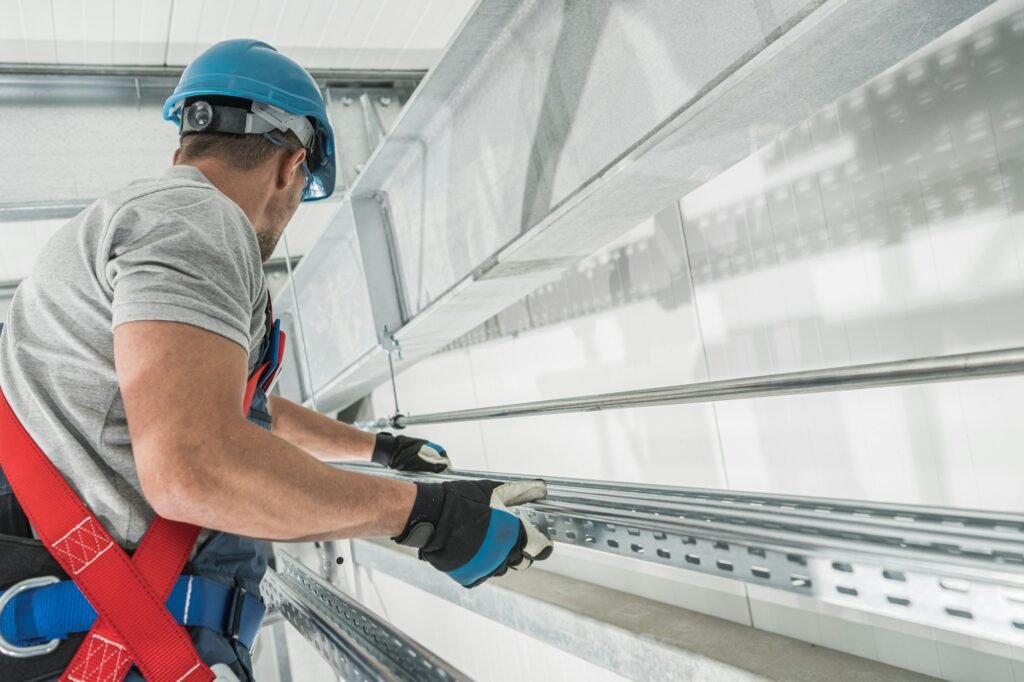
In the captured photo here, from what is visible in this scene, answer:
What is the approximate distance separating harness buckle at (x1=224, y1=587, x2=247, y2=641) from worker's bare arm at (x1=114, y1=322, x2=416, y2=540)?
0.27 m

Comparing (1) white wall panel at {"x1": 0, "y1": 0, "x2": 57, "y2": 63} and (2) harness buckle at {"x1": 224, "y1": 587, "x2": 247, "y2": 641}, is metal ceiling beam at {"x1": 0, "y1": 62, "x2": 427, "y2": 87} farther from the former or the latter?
(2) harness buckle at {"x1": 224, "y1": 587, "x2": 247, "y2": 641}

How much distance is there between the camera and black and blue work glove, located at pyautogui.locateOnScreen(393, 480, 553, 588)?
3.60 feet

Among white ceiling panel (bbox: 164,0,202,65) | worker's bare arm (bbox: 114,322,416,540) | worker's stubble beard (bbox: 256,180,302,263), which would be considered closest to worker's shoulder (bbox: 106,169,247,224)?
worker's bare arm (bbox: 114,322,416,540)

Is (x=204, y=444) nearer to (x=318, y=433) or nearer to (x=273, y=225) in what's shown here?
(x=273, y=225)

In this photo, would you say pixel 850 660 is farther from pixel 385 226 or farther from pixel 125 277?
pixel 385 226

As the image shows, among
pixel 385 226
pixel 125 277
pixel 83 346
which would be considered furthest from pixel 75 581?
pixel 385 226

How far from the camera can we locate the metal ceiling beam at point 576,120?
1.17 metres

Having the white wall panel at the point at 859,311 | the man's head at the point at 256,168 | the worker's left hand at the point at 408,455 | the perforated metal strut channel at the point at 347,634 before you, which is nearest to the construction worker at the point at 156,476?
the man's head at the point at 256,168

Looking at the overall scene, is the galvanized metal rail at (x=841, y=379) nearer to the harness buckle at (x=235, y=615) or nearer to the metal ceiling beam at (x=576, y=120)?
the metal ceiling beam at (x=576, y=120)

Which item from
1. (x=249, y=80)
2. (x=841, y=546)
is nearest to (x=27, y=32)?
(x=249, y=80)

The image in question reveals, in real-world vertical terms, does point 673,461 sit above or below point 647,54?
below

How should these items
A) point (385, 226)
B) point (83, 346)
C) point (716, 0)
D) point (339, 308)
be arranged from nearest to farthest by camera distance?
point (83, 346) < point (716, 0) < point (385, 226) < point (339, 308)

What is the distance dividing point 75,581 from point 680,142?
129 cm

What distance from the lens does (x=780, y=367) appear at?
6.36 ft
